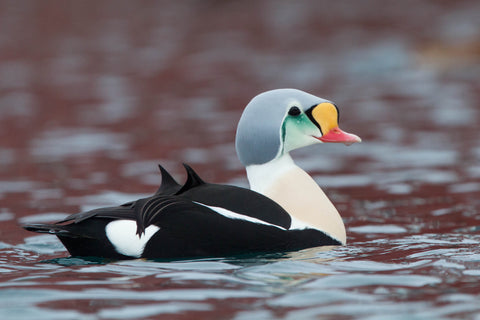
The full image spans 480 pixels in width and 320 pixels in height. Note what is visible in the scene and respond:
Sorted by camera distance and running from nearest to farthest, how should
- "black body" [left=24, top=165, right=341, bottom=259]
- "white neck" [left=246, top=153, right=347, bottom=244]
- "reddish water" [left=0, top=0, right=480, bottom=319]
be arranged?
"reddish water" [left=0, top=0, right=480, bottom=319] < "black body" [left=24, top=165, right=341, bottom=259] < "white neck" [left=246, top=153, right=347, bottom=244]

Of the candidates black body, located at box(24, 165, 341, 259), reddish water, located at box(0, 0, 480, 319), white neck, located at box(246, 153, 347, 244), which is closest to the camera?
reddish water, located at box(0, 0, 480, 319)

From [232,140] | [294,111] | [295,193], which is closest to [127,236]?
[295,193]

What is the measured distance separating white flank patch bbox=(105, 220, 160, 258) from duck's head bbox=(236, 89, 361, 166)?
0.78m

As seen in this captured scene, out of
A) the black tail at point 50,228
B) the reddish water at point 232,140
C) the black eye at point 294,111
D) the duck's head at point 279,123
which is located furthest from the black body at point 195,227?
the black eye at point 294,111

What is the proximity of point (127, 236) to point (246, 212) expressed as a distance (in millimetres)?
646

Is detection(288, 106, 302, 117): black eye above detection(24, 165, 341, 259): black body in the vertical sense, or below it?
above

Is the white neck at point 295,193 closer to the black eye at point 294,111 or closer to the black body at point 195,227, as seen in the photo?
the black body at point 195,227

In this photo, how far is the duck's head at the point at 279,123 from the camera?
526 centimetres

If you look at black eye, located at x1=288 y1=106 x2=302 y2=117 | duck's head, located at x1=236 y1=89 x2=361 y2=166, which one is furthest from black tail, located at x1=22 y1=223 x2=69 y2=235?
black eye, located at x1=288 y1=106 x2=302 y2=117

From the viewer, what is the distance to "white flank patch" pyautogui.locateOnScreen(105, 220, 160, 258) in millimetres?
4922

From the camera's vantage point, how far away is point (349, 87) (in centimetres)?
1532

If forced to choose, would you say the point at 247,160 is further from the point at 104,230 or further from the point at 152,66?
the point at 152,66

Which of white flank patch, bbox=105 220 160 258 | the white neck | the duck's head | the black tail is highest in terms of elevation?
the duck's head

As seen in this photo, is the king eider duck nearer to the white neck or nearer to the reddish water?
the white neck
